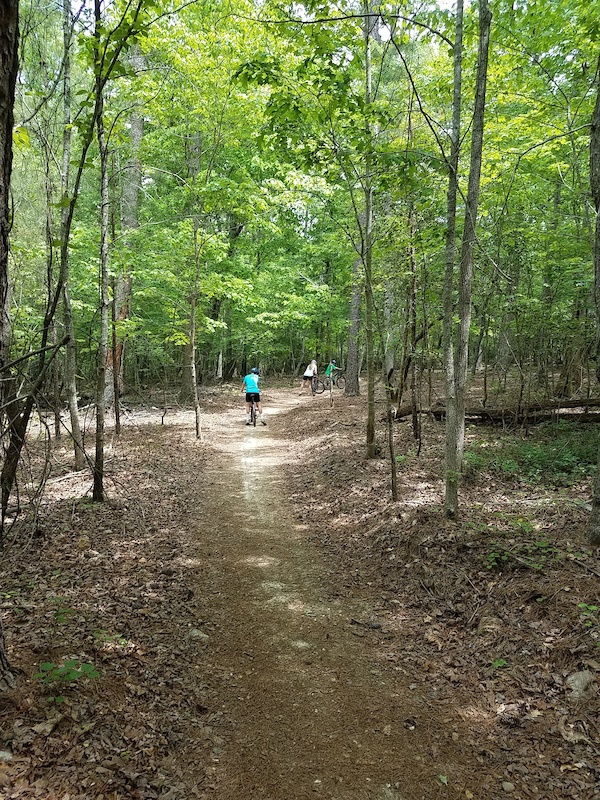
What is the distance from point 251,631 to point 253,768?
1.54 meters

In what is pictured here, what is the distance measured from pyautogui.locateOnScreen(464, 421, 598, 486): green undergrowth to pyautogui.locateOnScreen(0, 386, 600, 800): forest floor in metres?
0.30

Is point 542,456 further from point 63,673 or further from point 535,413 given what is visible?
point 63,673

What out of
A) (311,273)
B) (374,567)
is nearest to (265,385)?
(311,273)

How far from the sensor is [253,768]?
9.91 ft

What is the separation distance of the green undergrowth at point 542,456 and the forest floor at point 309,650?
30 centimetres

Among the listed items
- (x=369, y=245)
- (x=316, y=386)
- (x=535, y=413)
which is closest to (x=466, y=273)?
(x=369, y=245)

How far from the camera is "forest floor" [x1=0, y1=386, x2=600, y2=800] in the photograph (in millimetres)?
2887

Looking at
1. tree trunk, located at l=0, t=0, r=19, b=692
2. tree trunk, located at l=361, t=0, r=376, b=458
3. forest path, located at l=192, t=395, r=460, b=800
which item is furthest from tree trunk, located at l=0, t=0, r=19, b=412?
tree trunk, located at l=361, t=0, r=376, b=458

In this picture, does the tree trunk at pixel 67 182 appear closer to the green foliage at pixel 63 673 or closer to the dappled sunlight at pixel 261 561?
the green foliage at pixel 63 673

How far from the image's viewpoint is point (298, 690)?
12.3 ft

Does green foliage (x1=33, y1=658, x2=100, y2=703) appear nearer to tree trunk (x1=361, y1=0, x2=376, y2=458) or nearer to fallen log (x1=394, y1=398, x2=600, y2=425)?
tree trunk (x1=361, y1=0, x2=376, y2=458)

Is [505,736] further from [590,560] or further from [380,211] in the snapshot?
[380,211]

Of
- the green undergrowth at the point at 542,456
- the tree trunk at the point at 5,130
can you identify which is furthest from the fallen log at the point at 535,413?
the tree trunk at the point at 5,130

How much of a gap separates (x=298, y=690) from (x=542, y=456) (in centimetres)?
622
